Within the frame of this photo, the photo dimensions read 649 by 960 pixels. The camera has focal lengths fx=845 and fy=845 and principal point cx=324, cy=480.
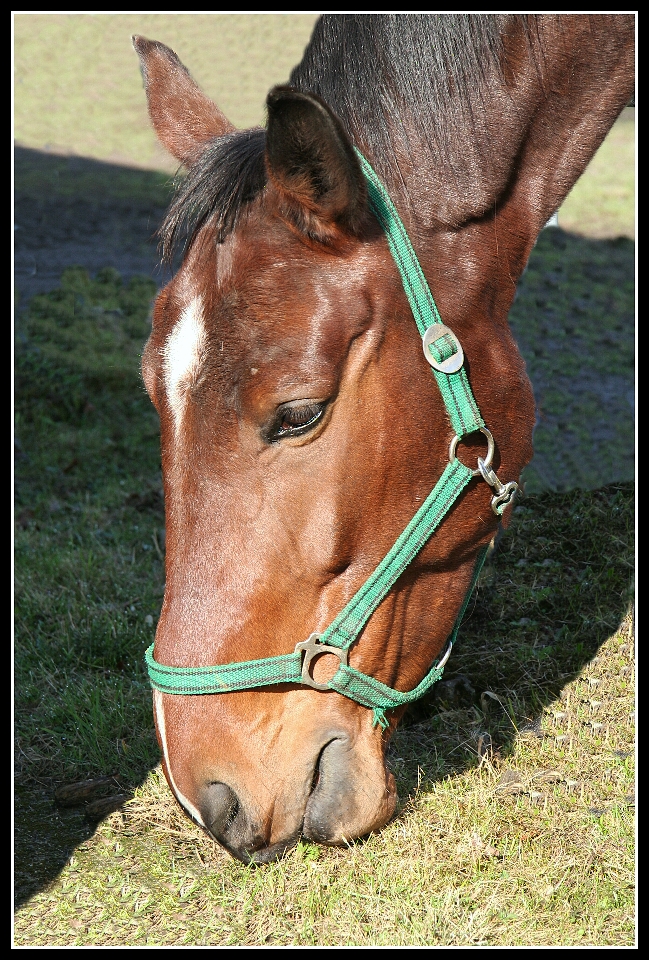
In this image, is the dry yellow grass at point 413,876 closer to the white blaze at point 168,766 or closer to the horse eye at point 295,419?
the white blaze at point 168,766

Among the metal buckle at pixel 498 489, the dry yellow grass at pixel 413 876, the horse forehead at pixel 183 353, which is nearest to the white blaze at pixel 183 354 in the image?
the horse forehead at pixel 183 353

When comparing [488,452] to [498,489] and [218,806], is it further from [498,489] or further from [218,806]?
[218,806]

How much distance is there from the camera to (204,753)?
1.86 metres

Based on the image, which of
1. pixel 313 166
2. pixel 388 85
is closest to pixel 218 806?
pixel 313 166

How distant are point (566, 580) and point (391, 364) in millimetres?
2180

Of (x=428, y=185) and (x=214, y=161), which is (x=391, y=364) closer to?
(x=428, y=185)

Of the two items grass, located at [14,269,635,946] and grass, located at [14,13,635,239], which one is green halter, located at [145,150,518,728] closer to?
grass, located at [14,269,635,946]

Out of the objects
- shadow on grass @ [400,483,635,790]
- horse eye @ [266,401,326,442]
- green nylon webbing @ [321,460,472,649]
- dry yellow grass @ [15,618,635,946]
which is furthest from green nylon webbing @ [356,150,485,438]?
shadow on grass @ [400,483,635,790]

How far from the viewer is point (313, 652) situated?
1899mm

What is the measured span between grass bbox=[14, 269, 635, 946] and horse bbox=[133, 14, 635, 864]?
42cm

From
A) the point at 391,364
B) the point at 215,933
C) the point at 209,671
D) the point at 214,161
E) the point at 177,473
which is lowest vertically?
the point at 215,933

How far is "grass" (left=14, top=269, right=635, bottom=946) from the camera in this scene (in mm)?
2281

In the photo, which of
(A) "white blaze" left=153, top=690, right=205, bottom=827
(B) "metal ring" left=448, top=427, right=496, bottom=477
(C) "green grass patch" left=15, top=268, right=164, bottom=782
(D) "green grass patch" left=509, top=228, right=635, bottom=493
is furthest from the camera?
(D) "green grass patch" left=509, top=228, right=635, bottom=493

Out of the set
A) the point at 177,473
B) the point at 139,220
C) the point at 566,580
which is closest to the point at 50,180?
the point at 139,220
